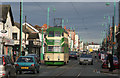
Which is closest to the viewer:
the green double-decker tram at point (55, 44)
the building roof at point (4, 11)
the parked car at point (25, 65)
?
the parked car at point (25, 65)

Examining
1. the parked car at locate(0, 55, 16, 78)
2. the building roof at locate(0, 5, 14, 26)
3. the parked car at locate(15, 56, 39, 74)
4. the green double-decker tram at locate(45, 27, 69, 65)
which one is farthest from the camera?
the building roof at locate(0, 5, 14, 26)

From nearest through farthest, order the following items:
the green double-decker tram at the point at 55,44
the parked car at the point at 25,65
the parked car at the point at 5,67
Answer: the parked car at the point at 5,67, the parked car at the point at 25,65, the green double-decker tram at the point at 55,44

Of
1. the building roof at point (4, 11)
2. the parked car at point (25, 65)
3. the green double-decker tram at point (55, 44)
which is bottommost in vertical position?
the parked car at point (25, 65)

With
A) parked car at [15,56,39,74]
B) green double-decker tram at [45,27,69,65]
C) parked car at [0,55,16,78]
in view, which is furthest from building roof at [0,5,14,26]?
parked car at [0,55,16,78]

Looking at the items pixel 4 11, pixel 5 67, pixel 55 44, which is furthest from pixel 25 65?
pixel 4 11

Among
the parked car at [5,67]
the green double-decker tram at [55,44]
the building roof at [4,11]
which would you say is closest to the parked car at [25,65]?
the parked car at [5,67]

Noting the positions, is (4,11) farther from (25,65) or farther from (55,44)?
(25,65)

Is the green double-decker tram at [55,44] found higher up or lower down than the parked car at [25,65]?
higher up

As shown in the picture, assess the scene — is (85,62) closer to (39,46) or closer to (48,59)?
(48,59)

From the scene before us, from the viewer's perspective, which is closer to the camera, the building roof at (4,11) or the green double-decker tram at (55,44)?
the green double-decker tram at (55,44)

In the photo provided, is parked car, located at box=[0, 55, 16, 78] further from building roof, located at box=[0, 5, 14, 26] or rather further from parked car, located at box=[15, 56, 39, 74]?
building roof, located at box=[0, 5, 14, 26]

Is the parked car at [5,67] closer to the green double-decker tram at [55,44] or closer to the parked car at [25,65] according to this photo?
the parked car at [25,65]

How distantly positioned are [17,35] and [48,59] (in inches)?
1360

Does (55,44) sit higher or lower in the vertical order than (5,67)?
higher
